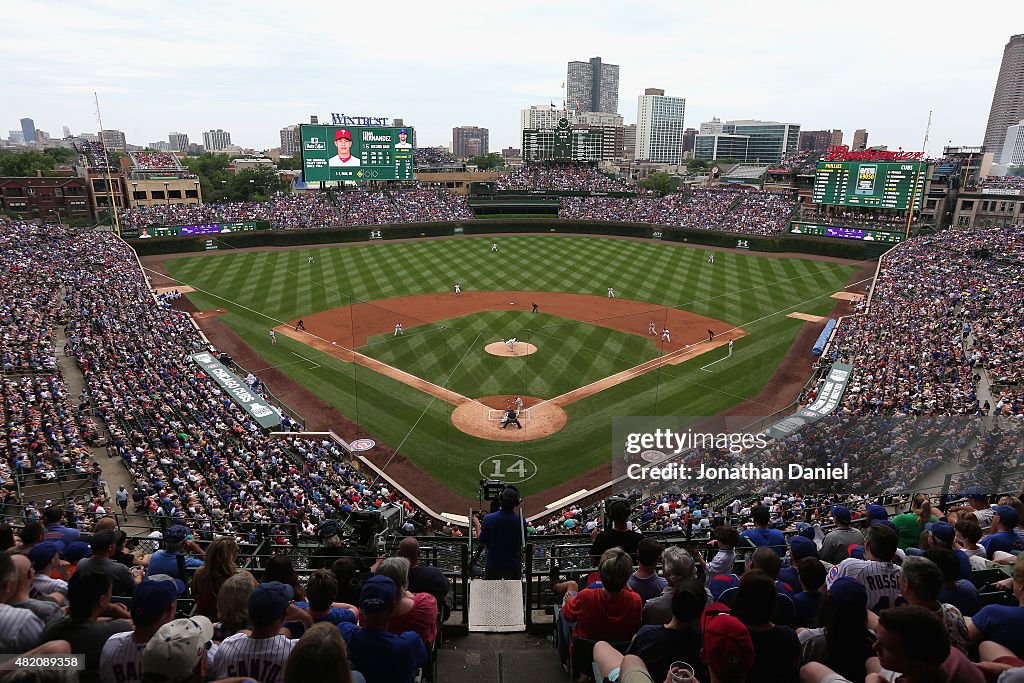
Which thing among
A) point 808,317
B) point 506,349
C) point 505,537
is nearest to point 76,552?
point 505,537

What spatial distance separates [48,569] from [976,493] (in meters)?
13.8

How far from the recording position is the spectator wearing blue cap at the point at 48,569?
548 centimetres

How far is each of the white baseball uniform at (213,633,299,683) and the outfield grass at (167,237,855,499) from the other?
1483cm

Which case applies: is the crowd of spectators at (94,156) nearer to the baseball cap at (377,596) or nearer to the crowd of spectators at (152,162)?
A: the crowd of spectators at (152,162)

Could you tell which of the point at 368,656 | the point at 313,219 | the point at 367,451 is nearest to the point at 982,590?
the point at 368,656

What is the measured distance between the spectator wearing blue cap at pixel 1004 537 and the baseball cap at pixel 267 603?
23.9 ft

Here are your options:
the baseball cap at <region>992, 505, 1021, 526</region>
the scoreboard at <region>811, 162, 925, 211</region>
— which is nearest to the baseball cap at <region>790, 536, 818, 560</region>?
the baseball cap at <region>992, 505, 1021, 526</region>

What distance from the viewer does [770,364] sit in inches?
1139

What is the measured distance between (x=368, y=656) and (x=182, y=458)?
1608 centimetres

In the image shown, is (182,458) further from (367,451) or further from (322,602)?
(322,602)

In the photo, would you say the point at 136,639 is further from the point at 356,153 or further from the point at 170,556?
the point at 356,153

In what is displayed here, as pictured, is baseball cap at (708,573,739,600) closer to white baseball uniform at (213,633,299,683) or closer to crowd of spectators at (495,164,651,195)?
white baseball uniform at (213,633,299,683)

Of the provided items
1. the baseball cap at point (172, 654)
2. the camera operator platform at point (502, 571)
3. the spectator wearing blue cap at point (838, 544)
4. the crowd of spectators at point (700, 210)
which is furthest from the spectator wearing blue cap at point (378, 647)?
the crowd of spectators at point (700, 210)

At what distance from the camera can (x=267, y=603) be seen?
3922mm
